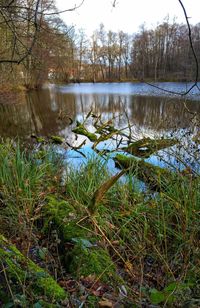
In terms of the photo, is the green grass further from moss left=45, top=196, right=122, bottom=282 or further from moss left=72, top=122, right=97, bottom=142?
moss left=72, top=122, right=97, bottom=142

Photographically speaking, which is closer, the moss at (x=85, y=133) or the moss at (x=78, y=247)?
the moss at (x=78, y=247)

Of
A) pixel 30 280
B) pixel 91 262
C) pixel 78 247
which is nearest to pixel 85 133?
pixel 78 247

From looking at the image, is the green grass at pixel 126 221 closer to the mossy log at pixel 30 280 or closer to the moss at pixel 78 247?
the moss at pixel 78 247

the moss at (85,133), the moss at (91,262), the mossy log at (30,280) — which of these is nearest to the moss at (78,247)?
the moss at (91,262)

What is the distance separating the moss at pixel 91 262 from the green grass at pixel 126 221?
34 millimetres

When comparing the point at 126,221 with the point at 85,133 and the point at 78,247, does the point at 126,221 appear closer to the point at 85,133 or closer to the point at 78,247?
the point at 78,247

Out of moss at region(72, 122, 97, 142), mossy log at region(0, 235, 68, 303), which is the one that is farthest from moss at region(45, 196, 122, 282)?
moss at region(72, 122, 97, 142)

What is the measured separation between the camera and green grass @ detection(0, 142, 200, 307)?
192 centimetres

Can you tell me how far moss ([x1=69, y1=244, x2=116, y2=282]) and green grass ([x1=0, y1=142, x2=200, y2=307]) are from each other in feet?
0.11

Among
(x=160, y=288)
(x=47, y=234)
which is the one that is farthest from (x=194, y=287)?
(x=47, y=234)

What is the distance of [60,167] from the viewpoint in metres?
4.30

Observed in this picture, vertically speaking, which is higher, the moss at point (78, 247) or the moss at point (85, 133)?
the moss at point (85, 133)

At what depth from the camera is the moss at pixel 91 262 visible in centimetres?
187

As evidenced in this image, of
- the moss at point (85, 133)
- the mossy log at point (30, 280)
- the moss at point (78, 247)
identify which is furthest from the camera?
the moss at point (85, 133)
